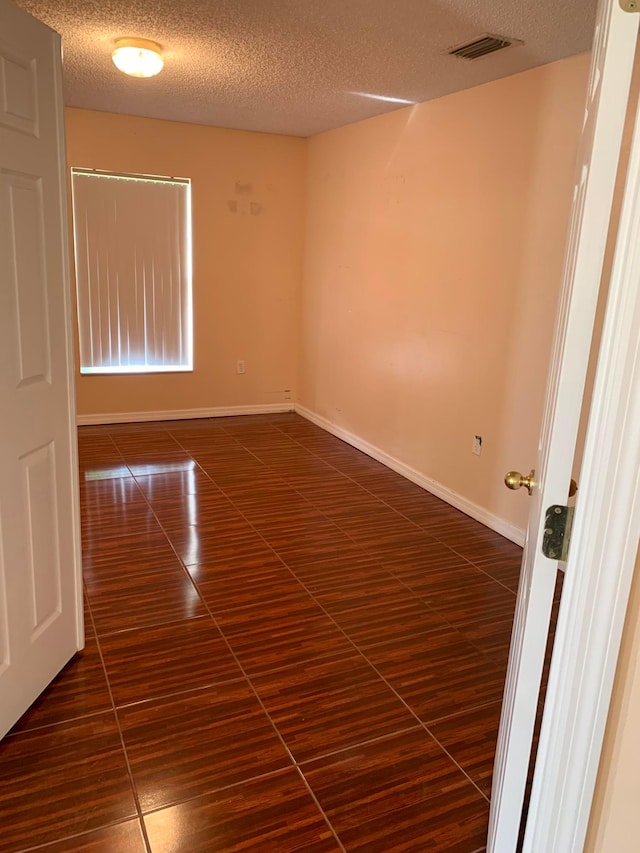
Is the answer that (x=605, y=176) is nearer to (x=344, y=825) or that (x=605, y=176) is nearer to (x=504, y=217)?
(x=344, y=825)

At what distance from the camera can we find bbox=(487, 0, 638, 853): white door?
88 cm

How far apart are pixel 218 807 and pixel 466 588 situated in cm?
154

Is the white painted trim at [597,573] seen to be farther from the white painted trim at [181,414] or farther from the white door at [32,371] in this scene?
the white painted trim at [181,414]

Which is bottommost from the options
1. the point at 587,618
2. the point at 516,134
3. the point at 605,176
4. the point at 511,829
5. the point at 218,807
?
the point at 218,807

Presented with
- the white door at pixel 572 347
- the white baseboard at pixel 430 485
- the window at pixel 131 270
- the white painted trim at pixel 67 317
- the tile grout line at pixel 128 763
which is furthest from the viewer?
the window at pixel 131 270

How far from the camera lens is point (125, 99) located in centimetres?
430

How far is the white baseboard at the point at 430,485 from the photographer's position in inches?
136

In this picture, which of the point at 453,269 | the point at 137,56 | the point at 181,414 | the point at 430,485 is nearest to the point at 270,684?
the point at 430,485

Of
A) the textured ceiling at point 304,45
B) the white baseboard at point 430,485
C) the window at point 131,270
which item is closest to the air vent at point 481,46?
the textured ceiling at point 304,45

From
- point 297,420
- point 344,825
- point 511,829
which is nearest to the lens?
point 511,829

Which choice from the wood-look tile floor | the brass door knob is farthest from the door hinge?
the wood-look tile floor

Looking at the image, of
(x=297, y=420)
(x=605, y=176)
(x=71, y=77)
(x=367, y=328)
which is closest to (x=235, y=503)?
(x=367, y=328)

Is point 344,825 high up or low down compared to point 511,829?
down

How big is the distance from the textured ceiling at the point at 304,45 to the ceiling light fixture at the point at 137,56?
52 mm
